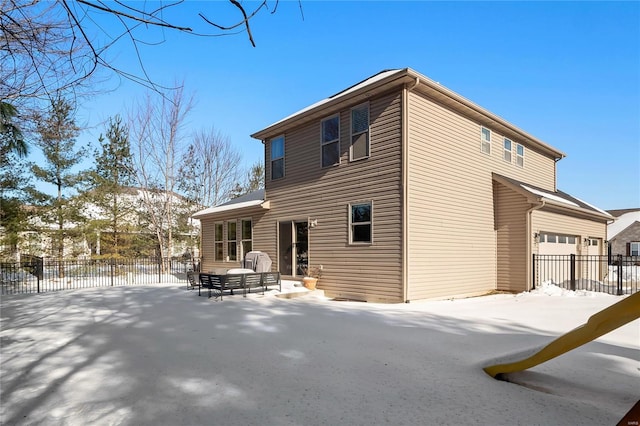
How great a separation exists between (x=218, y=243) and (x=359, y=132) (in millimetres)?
9744

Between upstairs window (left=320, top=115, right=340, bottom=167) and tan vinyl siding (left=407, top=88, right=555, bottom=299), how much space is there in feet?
9.09

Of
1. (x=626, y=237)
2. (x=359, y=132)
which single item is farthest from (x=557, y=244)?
(x=626, y=237)

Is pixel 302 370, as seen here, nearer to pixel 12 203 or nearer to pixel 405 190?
pixel 405 190

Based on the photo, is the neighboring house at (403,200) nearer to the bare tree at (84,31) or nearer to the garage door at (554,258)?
the garage door at (554,258)

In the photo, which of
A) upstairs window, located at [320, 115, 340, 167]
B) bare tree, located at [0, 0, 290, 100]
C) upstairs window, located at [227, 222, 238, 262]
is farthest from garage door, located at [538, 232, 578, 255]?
bare tree, located at [0, 0, 290, 100]

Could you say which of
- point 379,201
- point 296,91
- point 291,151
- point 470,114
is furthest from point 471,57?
point 296,91

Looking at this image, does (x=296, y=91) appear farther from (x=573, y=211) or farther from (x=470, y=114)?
(x=573, y=211)

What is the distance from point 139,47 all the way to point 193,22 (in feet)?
1.82

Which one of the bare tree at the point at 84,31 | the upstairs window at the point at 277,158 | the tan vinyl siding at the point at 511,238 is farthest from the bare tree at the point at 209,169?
the bare tree at the point at 84,31

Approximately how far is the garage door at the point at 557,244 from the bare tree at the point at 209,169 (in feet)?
74.8

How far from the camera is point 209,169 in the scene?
29.4m

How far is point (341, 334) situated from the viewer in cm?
644

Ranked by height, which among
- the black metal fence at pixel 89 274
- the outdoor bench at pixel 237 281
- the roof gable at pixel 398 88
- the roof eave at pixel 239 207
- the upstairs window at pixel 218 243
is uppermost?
the roof gable at pixel 398 88

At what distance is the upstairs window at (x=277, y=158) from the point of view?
582 inches
